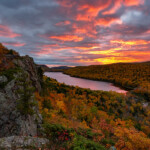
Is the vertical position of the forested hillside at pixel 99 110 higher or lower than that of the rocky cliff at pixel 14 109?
lower

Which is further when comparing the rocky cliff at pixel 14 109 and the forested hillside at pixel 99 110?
the forested hillside at pixel 99 110

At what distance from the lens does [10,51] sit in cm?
1678

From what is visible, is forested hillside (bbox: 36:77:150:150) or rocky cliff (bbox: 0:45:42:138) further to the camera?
forested hillside (bbox: 36:77:150:150)

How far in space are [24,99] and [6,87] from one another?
2.70 metres

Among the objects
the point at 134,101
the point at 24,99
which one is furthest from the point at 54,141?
the point at 134,101

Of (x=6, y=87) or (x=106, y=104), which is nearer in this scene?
(x=6, y=87)

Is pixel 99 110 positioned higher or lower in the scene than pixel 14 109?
lower

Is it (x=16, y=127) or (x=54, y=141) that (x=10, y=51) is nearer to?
(x=16, y=127)

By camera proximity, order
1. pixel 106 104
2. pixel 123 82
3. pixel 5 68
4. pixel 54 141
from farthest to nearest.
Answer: pixel 123 82 < pixel 106 104 < pixel 5 68 < pixel 54 141

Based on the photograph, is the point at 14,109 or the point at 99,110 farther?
the point at 99,110

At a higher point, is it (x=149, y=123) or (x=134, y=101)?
(x=134, y=101)

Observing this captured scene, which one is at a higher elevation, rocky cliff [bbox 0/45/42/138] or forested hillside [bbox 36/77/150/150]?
rocky cliff [bbox 0/45/42/138]

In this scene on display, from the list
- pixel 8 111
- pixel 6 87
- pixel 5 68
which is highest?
pixel 5 68

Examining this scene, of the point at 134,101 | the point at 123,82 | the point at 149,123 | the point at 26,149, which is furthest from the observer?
the point at 123,82
